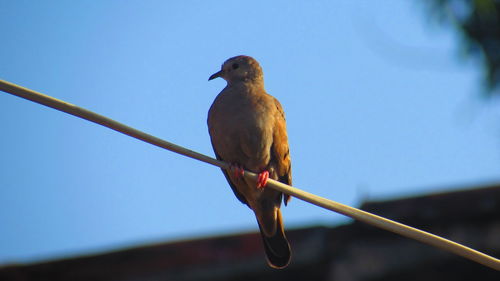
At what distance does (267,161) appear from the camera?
16.7ft

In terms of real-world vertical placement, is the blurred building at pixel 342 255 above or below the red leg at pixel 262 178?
below

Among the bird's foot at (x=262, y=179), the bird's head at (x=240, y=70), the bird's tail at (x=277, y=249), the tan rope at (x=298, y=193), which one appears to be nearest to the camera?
the tan rope at (x=298, y=193)

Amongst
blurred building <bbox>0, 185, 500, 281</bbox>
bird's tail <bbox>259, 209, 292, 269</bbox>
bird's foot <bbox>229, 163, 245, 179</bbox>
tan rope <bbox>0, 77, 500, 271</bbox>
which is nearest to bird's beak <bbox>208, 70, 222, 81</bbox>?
bird's foot <bbox>229, 163, 245, 179</bbox>

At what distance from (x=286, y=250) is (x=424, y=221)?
1249mm

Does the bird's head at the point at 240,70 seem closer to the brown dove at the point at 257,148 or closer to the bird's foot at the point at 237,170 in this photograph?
the brown dove at the point at 257,148

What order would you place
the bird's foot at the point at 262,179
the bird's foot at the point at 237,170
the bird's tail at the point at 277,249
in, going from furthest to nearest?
the bird's tail at the point at 277,249, the bird's foot at the point at 237,170, the bird's foot at the point at 262,179

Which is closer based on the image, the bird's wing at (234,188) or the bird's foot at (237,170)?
the bird's foot at (237,170)

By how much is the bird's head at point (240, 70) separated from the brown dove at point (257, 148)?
0.37 m

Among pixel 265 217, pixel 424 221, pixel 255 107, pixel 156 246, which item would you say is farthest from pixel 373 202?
pixel 156 246

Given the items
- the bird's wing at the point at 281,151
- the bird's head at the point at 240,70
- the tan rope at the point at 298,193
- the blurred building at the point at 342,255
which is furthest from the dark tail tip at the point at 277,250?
the tan rope at the point at 298,193

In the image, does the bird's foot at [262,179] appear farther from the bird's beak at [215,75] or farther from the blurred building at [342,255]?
the bird's beak at [215,75]

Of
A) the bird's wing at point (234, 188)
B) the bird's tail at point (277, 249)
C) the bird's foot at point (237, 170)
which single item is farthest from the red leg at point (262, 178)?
the bird's tail at point (277, 249)

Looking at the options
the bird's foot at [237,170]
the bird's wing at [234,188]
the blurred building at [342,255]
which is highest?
the bird's foot at [237,170]

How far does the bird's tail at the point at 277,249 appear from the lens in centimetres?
499
